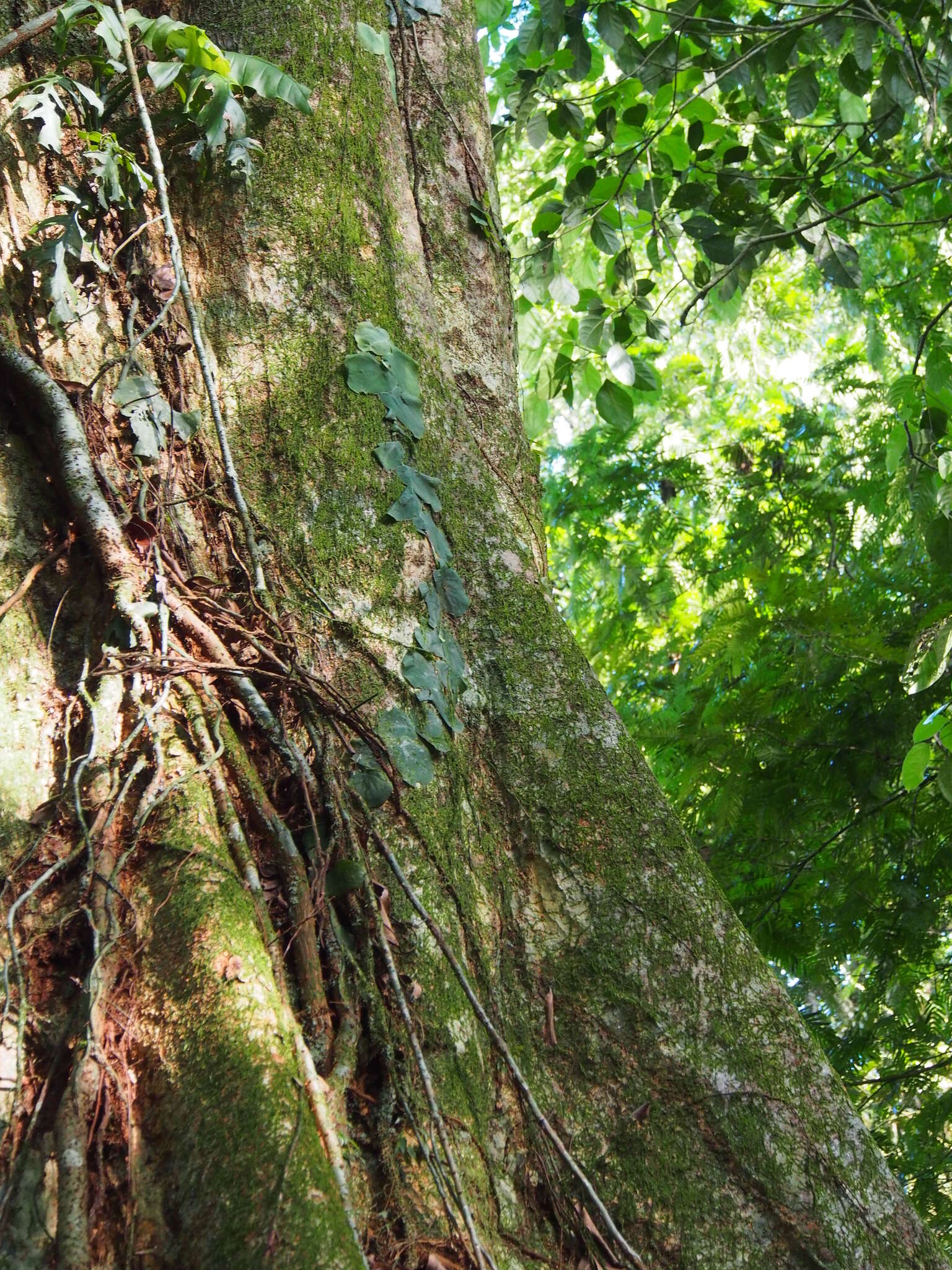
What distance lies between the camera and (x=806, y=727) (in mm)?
3055

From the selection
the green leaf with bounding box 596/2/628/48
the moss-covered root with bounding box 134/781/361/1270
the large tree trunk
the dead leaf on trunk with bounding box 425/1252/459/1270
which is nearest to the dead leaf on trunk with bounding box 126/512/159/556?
the large tree trunk

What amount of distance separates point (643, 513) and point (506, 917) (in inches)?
180

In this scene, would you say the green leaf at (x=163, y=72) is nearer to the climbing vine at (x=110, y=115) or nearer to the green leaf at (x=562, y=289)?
the climbing vine at (x=110, y=115)

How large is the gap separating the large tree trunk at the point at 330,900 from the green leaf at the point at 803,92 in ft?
4.25

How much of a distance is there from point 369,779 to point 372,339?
0.93 meters

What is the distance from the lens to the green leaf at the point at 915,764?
196 cm

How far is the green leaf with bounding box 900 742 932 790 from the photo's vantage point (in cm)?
196

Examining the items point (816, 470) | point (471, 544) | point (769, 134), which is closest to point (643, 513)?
point (816, 470)

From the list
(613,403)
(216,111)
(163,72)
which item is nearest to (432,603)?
(216,111)

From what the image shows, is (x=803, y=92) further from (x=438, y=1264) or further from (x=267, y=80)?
(x=438, y=1264)

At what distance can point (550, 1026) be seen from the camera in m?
1.63

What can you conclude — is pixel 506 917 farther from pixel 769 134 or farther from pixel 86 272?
pixel 769 134

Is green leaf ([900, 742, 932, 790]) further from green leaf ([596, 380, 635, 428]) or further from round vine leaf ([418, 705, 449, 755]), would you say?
green leaf ([596, 380, 635, 428])

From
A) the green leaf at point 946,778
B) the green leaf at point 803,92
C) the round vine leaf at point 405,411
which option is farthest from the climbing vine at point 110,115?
the green leaf at point 946,778
